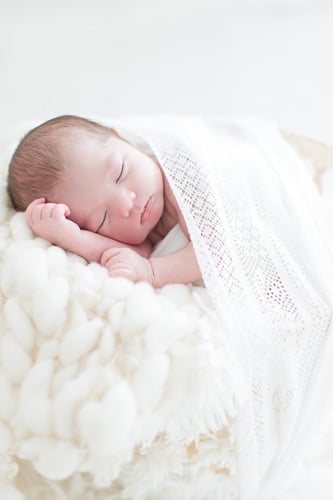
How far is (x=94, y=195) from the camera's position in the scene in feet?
3.60

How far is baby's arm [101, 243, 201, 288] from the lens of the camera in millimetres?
1015

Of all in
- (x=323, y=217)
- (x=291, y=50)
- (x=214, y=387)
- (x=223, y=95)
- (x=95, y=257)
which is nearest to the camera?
(x=214, y=387)

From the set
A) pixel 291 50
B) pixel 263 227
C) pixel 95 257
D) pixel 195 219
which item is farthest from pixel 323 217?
pixel 291 50

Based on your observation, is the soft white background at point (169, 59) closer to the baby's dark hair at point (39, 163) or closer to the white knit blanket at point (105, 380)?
the baby's dark hair at point (39, 163)

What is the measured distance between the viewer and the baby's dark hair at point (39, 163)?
1.08 meters

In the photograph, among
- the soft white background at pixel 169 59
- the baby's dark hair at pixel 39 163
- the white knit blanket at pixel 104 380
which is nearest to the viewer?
the white knit blanket at pixel 104 380

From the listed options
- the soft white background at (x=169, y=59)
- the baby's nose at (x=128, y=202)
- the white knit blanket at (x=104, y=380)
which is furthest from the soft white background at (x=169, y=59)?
the white knit blanket at (x=104, y=380)

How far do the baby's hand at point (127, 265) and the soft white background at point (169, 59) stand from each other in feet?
3.35

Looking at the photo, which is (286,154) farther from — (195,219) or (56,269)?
(56,269)

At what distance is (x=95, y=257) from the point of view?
1.05 meters

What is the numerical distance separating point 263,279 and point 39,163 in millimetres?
398

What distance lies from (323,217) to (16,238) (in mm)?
511

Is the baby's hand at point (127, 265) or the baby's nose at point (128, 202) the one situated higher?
the baby's nose at point (128, 202)

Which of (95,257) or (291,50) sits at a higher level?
(291,50)
